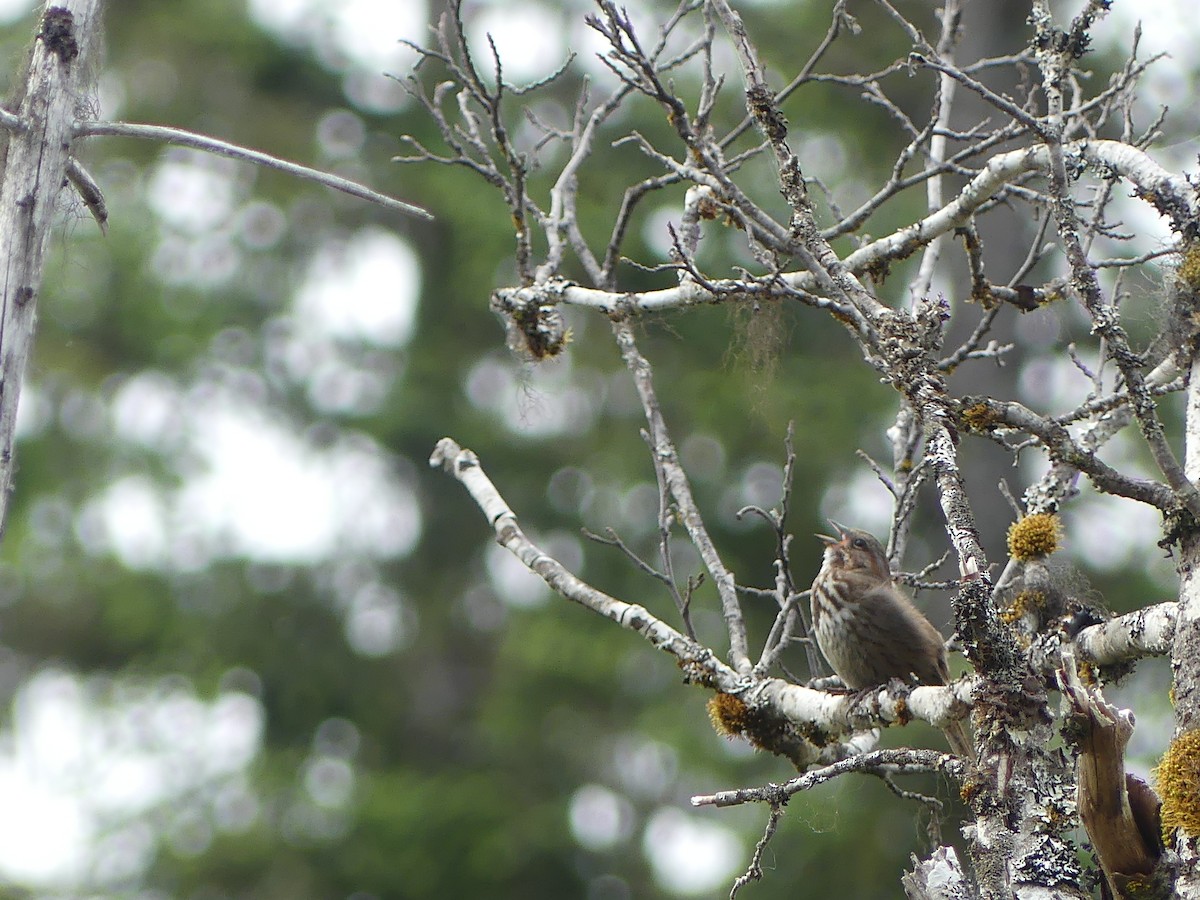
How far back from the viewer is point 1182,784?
9.46 feet

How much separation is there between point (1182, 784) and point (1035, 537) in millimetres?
1045

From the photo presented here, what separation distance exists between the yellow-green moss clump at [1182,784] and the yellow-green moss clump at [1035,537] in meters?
0.95

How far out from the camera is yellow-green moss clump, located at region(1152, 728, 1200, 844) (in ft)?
9.41

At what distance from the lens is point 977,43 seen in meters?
12.2

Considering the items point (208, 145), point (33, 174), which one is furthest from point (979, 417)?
point (33, 174)

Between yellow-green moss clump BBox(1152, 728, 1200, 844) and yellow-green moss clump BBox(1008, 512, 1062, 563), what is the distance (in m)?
0.95

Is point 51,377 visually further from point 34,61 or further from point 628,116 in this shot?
point 34,61

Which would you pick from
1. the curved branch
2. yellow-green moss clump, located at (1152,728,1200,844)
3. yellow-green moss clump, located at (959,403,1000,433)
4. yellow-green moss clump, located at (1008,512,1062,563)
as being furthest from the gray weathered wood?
yellow-green moss clump, located at (1152,728,1200,844)

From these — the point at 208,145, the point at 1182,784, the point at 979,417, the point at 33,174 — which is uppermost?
the point at 208,145

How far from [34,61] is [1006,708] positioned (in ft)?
9.82

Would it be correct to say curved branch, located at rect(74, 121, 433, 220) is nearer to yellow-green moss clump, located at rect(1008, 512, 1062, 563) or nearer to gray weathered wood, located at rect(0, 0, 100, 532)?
gray weathered wood, located at rect(0, 0, 100, 532)

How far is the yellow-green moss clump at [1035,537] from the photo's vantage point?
3.83 meters

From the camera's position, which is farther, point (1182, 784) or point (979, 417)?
point (979, 417)

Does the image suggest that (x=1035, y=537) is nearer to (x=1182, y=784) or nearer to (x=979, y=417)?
(x=979, y=417)
